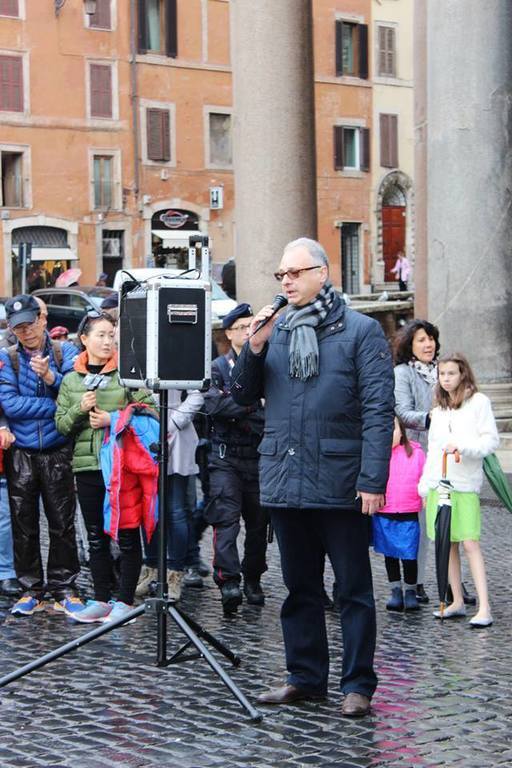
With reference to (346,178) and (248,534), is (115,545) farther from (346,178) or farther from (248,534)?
(346,178)

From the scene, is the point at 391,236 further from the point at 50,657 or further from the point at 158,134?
the point at 50,657

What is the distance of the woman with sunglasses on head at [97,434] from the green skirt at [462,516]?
5.00ft

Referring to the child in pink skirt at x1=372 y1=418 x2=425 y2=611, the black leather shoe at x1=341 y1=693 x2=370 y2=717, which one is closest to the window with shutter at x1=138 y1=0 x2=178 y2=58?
the child in pink skirt at x1=372 y1=418 x2=425 y2=611

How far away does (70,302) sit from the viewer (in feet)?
102

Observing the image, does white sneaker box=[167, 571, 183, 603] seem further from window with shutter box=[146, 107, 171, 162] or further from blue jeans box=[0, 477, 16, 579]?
window with shutter box=[146, 107, 171, 162]

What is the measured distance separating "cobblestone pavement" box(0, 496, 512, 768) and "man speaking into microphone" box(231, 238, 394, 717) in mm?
224

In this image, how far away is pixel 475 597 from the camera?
27.8ft

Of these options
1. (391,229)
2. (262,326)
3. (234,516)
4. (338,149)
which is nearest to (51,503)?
(234,516)

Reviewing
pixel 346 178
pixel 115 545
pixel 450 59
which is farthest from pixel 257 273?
pixel 346 178

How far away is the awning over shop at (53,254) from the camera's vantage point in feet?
141

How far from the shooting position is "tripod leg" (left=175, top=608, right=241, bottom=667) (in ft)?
20.8

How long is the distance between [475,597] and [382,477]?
2.96 m

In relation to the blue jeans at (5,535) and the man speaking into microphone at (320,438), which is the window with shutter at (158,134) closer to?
the blue jeans at (5,535)

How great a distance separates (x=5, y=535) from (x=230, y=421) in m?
1.44
